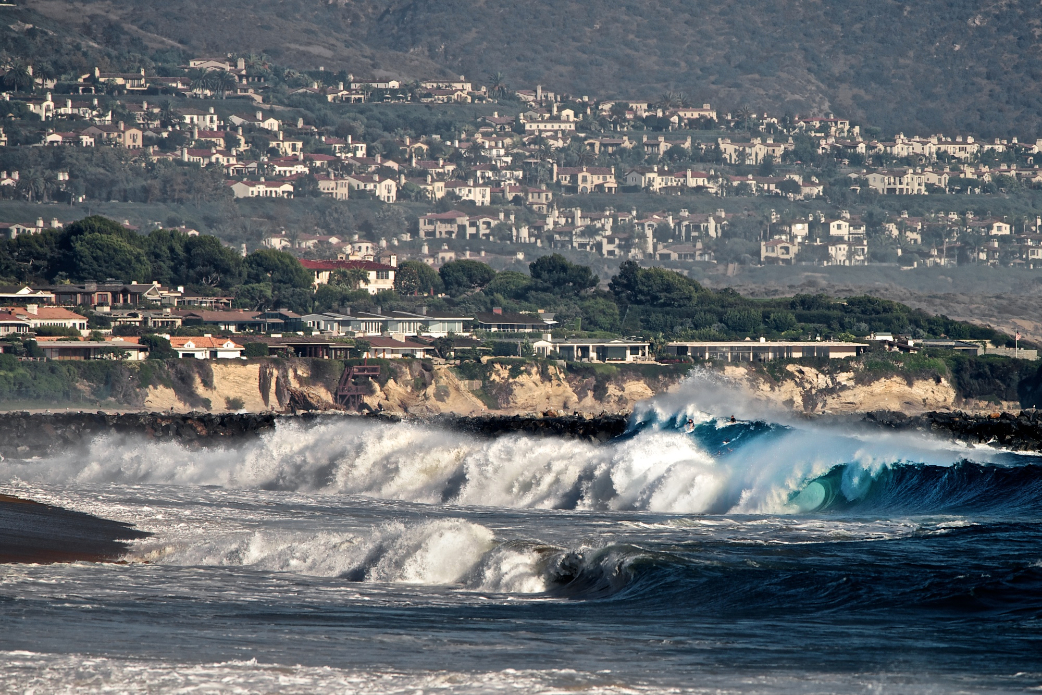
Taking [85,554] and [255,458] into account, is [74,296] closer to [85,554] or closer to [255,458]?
[255,458]

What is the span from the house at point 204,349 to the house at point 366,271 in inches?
1719

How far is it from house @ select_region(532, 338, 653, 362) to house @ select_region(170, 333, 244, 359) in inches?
762

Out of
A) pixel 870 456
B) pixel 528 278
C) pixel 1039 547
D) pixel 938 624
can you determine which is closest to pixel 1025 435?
pixel 870 456

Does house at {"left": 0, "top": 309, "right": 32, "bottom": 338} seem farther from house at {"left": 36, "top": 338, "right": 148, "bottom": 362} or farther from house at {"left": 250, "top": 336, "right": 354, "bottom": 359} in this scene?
house at {"left": 250, "top": 336, "right": 354, "bottom": 359}

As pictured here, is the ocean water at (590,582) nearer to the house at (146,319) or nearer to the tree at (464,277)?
the house at (146,319)

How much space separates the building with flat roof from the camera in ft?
316

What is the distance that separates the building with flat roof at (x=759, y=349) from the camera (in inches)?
3787

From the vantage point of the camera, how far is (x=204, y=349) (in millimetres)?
82312

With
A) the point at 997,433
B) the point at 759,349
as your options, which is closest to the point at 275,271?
the point at 759,349

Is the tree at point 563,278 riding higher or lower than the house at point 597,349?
Result: higher

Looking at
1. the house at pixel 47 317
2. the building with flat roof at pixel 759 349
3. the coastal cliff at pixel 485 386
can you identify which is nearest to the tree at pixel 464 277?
the building with flat roof at pixel 759 349

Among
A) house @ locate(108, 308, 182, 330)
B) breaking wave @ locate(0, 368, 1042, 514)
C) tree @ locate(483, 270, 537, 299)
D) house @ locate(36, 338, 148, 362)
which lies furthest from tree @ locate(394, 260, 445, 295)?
breaking wave @ locate(0, 368, 1042, 514)

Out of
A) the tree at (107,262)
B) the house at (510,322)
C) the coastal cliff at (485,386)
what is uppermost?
the tree at (107,262)

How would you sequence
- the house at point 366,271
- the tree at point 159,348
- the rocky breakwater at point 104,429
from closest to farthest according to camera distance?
the rocky breakwater at point 104,429
the tree at point 159,348
the house at point 366,271
